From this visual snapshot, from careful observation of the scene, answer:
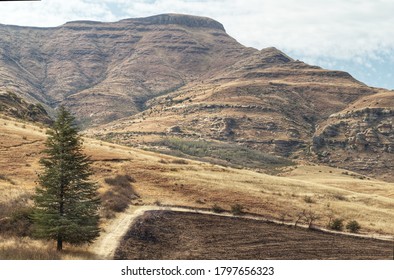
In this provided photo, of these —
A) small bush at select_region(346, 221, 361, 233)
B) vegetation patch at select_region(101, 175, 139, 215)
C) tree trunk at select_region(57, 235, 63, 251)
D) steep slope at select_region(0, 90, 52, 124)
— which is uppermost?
steep slope at select_region(0, 90, 52, 124)

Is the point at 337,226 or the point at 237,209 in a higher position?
the point at 237,209

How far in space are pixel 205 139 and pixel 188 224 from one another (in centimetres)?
11466

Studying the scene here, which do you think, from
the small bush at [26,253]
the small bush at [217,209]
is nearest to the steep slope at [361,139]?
the small bush at [217,209]

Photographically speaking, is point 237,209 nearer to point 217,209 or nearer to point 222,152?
point 217,209

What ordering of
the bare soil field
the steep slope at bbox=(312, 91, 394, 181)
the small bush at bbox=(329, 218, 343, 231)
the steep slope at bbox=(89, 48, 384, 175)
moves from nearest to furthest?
the bare soil field → the small bush at bbox=(329, 218, 343, 231) → the steep slope at bbox=(312, 91, 394, 181) → the steep slope at bbox=(89, 48, 384, 175)

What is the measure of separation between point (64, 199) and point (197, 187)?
60.4 ft

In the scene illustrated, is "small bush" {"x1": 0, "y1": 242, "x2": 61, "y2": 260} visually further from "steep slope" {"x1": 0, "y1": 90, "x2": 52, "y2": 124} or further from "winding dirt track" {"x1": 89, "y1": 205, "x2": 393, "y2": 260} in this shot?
"steep slope" {"x1": 0, "y1": 90, "x2": 52, "y2": 124}

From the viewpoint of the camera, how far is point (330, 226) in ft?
106

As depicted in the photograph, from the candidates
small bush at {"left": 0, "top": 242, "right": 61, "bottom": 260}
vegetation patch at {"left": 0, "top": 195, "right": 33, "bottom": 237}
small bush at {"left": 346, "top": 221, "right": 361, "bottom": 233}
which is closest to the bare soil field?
small bush at {"left": 346, "top": 221, "right": 361, "bottom": 233}

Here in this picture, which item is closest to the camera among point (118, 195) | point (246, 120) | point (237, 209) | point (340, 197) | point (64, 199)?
point (64, 199)

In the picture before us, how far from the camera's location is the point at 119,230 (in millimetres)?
27688

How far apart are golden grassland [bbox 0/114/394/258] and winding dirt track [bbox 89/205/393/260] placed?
171cm

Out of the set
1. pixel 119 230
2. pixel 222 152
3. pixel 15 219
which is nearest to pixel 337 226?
pixel 119 230

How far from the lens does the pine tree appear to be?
76.8ft
